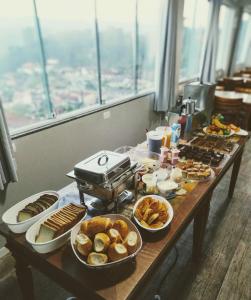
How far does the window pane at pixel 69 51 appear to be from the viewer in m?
1.91

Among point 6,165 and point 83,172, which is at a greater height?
point 83,172

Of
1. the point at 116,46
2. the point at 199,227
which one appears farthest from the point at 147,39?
the point at 199,227

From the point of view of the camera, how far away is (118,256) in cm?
76

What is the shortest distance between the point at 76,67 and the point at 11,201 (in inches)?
53.6

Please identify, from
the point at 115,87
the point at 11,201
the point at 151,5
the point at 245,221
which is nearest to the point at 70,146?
the point at 11,201

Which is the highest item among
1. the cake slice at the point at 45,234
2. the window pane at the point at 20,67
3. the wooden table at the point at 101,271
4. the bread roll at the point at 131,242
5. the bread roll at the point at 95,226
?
the window pane at the point at 20,67

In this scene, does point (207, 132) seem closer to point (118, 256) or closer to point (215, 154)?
point (215, 154)

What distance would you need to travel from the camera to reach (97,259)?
771 mm

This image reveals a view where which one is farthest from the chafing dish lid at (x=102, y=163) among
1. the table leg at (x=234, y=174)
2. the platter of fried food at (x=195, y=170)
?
the table leg at (x=234, y=174)

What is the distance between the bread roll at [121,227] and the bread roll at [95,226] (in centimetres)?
2

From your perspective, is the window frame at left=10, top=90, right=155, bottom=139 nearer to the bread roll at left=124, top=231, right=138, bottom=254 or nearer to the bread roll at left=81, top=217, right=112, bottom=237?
the bread roll at left=81, top=217, right=112, bottom=237

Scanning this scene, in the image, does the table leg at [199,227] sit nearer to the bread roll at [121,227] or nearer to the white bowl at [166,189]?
the white bowl at [166,189]

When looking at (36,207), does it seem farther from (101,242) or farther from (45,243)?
(101,242)

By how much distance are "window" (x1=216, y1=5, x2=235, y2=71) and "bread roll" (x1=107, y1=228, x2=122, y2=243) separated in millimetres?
5657
